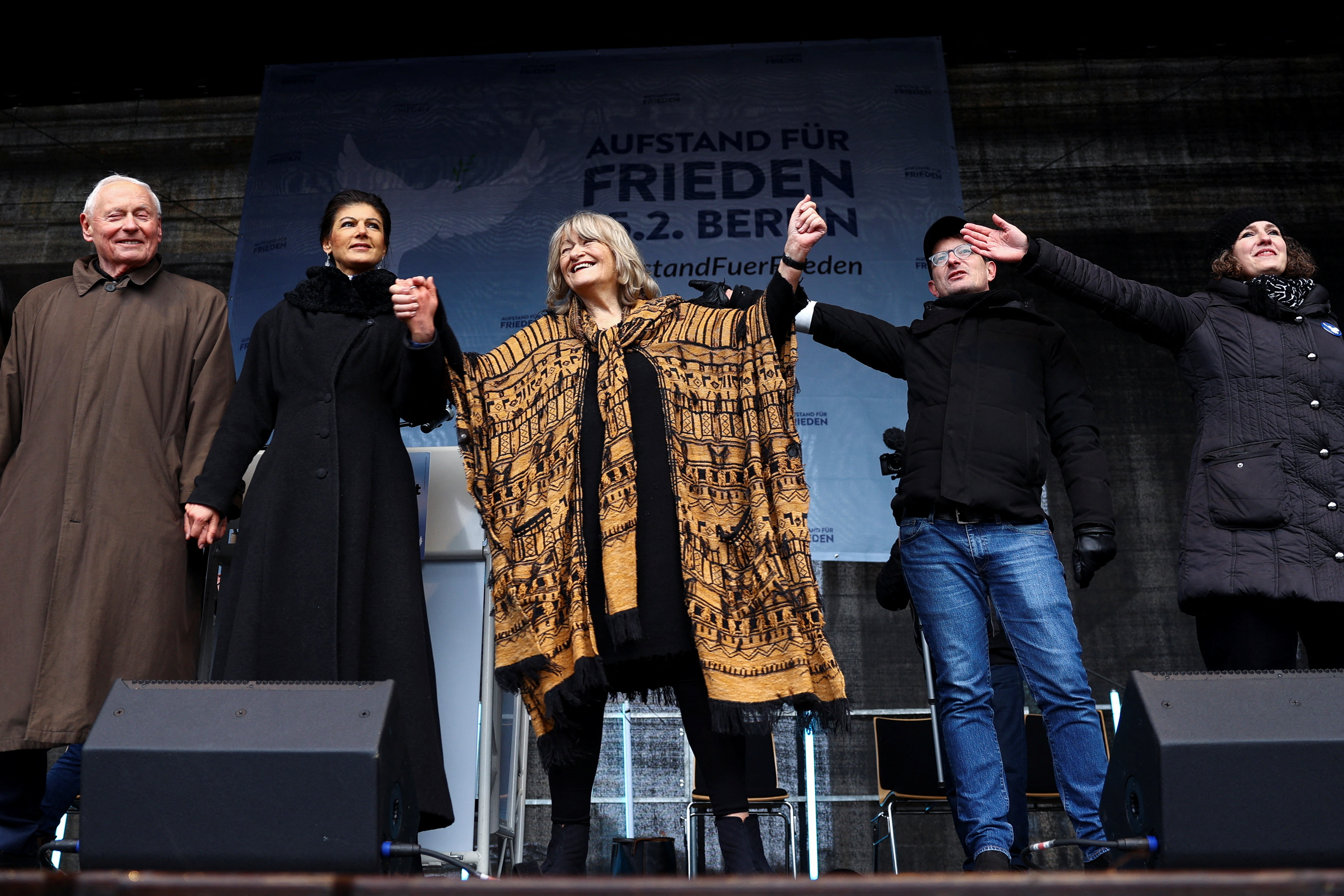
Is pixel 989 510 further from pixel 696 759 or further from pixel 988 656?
pixel 696 759

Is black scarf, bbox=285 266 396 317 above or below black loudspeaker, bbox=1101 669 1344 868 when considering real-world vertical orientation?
above

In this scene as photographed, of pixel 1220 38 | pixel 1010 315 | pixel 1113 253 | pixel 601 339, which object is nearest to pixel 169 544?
pixel 601 339

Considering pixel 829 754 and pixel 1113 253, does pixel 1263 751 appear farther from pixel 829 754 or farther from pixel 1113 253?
pixel 1113 253

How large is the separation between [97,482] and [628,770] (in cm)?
259

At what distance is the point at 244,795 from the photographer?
170cm

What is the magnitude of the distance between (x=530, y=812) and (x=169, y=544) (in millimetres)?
2807

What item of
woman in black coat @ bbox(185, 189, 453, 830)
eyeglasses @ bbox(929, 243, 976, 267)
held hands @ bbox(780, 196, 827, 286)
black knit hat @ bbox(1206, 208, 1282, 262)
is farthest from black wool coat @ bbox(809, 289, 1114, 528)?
woman in black coat @ bbox(185, 189, 453, 830)

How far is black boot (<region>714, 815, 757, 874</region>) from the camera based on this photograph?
1.93 metres

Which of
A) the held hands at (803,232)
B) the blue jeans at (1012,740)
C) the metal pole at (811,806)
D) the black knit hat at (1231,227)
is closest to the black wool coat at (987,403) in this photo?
the held hands at (803,232)

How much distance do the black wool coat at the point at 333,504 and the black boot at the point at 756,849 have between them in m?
0.63

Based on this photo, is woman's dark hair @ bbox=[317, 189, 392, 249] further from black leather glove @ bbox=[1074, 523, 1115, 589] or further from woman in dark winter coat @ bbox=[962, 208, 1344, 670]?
black leather glove @ bbox=[1074, 523, 1115, 589]

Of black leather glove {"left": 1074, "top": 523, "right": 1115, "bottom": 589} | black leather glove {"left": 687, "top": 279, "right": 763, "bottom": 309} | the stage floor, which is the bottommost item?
the stage floor

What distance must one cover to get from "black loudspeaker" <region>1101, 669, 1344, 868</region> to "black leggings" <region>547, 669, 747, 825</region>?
676 mm

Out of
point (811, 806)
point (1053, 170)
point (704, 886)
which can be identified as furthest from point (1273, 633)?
point (1053, 170)
